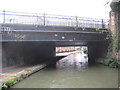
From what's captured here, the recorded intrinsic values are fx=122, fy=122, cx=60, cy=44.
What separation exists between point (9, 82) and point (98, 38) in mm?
9448

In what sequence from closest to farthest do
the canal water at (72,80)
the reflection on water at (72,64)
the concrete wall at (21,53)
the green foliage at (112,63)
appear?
1. the canal water at (72,80)
2. the concrete wall at (21,53)
3. the green foliage at (112,63)
4. the reflection on water at (72,64)

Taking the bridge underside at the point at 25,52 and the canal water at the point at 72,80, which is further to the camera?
the bridge underside at the point at 25,52

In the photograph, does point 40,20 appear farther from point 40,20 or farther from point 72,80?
point 72,80

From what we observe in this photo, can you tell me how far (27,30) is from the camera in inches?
372

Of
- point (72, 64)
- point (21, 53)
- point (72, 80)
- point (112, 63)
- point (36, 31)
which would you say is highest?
point (36, 31)

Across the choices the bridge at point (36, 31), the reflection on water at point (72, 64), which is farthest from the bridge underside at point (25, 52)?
the reflection on water at point (72, 64)

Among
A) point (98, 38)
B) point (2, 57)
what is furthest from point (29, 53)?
point (98, 38)

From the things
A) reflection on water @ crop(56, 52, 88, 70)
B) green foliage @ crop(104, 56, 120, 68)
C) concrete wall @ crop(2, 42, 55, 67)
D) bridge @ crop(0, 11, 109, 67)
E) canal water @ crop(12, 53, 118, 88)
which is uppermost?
bridge @ crop(0, 11, 109, 67)

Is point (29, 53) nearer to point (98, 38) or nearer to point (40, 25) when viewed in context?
point (40, 25)

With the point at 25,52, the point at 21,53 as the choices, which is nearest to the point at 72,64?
the point at 25,52

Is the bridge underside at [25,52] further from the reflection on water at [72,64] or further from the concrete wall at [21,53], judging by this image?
the reflection on water at [72,64]

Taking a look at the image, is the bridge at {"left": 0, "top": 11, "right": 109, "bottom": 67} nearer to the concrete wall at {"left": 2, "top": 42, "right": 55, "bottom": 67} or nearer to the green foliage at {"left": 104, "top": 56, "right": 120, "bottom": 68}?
the concrete wall at {"left": 2, "top": 42, "right": 55, "bottom": 67}

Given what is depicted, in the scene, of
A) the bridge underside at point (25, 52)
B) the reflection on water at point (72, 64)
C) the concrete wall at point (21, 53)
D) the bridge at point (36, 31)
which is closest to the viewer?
the bridge at point (36, 31)

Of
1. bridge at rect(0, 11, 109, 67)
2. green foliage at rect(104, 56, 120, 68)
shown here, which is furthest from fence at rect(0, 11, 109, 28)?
green foliage at rect(104, 56, 120, 68)
